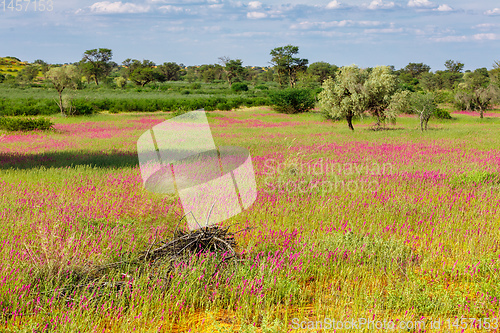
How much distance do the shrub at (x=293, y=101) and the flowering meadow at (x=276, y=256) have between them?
123 ft

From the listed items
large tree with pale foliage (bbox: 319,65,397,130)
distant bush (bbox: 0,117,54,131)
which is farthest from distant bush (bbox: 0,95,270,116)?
large tree with pale foliage (bbox: 319,65,397,130)

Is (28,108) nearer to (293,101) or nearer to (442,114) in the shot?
(293,101)

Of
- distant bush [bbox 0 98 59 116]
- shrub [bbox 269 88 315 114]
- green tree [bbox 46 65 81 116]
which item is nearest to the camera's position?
green tree [bbox 46 65 81 116]

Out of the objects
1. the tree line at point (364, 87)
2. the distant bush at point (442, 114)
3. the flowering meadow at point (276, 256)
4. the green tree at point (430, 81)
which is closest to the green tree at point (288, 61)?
the tree line at point (364, 87)

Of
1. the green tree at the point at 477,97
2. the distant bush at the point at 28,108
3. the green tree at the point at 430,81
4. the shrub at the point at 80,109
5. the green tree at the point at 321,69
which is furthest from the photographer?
the green tree at the point at 321,69

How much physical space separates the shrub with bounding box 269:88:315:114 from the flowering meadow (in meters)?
37.5

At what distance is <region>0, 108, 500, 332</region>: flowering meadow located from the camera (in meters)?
3.25

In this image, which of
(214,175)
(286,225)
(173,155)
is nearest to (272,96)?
(173,155)

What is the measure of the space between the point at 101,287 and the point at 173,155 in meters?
9.45

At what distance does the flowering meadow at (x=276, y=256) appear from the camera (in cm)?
325

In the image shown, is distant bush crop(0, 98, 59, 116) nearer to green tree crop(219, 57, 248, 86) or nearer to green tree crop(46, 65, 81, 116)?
green tree crop(46, 65, 81, 116)

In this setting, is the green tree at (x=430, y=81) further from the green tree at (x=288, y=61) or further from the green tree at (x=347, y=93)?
the green tree at (x=347, y=93)

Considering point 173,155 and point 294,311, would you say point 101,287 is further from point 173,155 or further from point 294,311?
point 173,155

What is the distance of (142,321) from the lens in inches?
126
